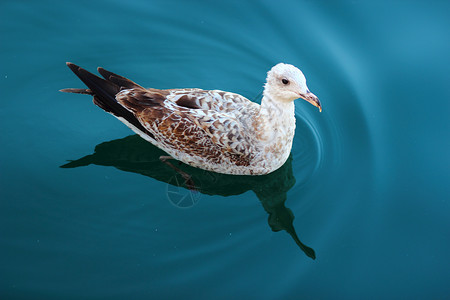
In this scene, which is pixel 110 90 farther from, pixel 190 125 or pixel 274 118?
pixel 274 118

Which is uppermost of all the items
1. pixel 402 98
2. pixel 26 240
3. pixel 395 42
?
pixel 395 42

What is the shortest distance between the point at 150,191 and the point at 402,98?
155 inches

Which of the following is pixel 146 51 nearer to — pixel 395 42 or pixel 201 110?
pixel 201 110

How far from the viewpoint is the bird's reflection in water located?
591 centimetres

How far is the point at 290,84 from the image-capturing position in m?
5.21

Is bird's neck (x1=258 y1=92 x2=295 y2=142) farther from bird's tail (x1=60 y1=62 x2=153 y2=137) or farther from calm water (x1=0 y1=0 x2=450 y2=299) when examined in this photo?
bird's tail (x1=60 y1=62 x2=153 y2=137)

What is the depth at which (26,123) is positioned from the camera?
21.3 feet

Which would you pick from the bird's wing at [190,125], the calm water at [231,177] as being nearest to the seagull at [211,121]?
the bird's wing at [190,125]

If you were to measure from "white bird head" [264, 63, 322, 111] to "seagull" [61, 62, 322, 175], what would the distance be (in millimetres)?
11

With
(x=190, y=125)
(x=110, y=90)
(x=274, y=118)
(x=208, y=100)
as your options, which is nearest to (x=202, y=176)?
(x=190, y=125)

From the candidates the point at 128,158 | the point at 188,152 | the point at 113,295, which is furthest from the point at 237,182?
the point at 113,295

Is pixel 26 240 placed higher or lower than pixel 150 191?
lower

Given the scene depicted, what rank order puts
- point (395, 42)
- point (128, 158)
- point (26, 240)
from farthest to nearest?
1. point (395, 42)
2. point (128, 158)
3. point (26, 240)

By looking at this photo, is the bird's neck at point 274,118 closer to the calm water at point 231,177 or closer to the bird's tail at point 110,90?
the calm water at point 231,177
